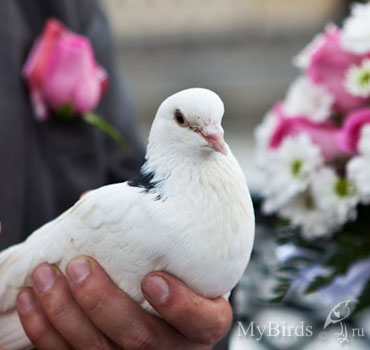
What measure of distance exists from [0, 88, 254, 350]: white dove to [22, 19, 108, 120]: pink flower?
0.95 ft

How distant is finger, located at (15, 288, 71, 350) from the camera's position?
16.8 inches

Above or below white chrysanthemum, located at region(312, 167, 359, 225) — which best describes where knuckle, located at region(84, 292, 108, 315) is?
below

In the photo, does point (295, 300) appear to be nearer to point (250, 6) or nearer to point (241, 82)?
point (241, 82)

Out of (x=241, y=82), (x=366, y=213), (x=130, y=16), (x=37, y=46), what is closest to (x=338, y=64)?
(x=366, y=213)

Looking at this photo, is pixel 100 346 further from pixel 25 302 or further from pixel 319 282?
pixel 319 282

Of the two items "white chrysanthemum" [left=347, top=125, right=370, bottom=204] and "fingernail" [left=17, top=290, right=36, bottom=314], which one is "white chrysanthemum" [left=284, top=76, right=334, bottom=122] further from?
"fingernail" [left=17, top=290, right=36, bottom=314]

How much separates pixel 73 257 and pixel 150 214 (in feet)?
0.23

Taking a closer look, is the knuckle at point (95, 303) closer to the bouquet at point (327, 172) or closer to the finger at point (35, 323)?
the finger at point (35, 323)

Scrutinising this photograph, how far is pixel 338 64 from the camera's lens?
0.53 m

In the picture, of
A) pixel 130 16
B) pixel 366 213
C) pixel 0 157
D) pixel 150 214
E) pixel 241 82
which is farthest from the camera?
pixel 130 16

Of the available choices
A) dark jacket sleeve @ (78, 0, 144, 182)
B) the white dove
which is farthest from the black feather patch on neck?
dark jacket sleeve @ (78, 0, 144, 182)

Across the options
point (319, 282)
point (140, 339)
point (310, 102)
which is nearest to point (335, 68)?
point (310, 102)

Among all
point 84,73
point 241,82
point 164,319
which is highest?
point 84,73

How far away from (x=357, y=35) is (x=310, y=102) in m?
0.07
